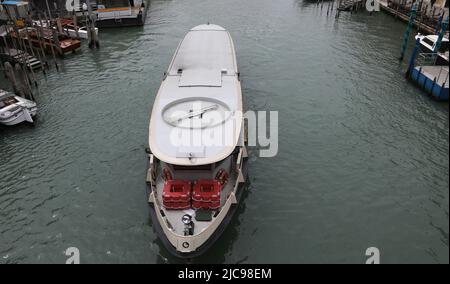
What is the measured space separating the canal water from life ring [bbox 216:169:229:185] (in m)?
2.19

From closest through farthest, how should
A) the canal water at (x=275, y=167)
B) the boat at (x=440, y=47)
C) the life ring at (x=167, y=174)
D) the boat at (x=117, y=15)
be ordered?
the canal water at (x=275, y=167) → the life ring at (x=167, y=174) → the boat at (x=440, y=47) → the boat at (x=117, y=15)

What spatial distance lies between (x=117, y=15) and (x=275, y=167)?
41.7 m

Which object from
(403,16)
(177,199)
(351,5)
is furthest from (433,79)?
(351,5)

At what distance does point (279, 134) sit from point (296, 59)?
56.0 ft

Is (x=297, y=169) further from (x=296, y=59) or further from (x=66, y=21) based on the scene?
(x=66, y=21)

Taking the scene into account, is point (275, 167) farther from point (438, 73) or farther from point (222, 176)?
point (438, 73)

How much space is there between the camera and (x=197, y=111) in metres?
20.8

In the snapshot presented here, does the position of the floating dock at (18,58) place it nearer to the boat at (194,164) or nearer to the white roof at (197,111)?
the white roof at (197,111)

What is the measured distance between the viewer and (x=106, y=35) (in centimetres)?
5122

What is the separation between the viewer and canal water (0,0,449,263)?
18.5 metres

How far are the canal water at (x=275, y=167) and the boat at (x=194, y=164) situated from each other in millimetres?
1773

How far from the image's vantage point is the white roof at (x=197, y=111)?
58.5 feet

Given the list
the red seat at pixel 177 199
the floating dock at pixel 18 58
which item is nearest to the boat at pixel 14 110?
the floating dock at pixel 18 58
